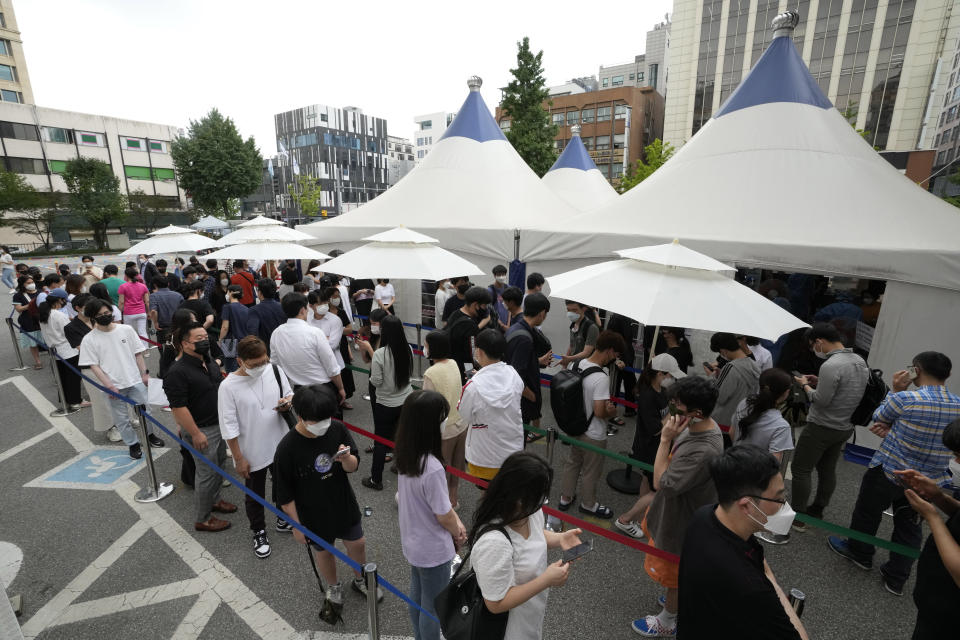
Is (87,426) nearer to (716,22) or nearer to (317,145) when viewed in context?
(716,22)

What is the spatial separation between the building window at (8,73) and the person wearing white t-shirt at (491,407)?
6849 cm

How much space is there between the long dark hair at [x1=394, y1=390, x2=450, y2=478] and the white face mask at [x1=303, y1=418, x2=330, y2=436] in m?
0.61

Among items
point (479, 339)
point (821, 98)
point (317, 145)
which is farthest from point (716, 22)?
point (317, 145)

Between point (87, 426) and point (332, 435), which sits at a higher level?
point (332, 435)

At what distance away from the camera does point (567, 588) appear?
3.40 meters

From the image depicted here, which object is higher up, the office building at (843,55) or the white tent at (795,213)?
the office building at (843,55)

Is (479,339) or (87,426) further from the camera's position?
(87,426)

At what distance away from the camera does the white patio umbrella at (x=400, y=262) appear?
558 cm

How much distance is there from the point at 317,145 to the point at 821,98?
85895 millimetres

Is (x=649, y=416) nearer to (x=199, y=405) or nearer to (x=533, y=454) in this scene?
(x=533, y=454)

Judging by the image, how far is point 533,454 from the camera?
6.35ft

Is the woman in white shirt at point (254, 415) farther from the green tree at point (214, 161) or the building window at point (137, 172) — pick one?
the building window at point (137, 172)

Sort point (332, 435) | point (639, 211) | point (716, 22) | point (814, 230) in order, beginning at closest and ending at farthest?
point (332, 435), point (814, 230), point (639, 211), point (716, 22)

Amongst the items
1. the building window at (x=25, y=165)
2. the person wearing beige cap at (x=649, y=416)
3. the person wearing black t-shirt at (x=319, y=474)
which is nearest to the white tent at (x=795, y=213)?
the person wearing beige cap at (x=649, y=416)
